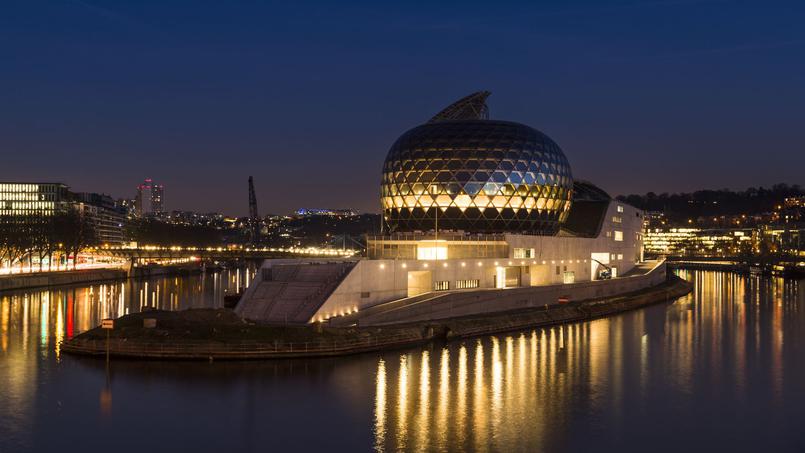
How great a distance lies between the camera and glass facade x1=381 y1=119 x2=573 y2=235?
3076 inches

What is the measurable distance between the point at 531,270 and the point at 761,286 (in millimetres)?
56252

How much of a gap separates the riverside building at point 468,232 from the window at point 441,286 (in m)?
0.07

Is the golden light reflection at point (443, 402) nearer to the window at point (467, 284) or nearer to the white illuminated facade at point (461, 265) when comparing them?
the white illuminated facade at point (461, 265)

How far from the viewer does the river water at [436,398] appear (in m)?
29.0

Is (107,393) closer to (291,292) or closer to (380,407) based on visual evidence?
(380,407)

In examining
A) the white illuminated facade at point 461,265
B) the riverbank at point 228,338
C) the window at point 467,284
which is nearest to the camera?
the riverbank at point 228,338

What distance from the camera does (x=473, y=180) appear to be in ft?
256

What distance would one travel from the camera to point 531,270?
72750mm

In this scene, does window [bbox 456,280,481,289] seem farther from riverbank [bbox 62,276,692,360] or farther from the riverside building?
riverbank [bbox 62,276,692,360]

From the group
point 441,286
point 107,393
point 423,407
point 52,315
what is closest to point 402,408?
point 423,407

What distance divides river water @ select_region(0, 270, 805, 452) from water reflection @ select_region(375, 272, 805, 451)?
0.37 ft

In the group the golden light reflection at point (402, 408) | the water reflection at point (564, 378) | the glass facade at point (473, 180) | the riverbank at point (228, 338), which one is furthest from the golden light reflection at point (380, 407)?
the glass facade at point (473, 180)

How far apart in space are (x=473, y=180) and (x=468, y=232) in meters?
4.95

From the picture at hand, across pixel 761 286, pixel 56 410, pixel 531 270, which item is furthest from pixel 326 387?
pixel 761 286
